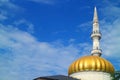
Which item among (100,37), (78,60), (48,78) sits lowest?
(48,78)

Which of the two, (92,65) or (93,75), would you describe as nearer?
(93,75)

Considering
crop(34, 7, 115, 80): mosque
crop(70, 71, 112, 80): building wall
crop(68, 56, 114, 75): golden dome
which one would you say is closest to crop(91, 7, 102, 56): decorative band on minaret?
crop(34, 7, 115, 80): mosque

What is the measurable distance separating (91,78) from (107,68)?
167 inches

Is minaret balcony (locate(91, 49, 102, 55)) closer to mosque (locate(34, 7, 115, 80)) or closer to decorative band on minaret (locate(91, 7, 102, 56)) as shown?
decorative band on minaret (locate(91, 7, 102, 56))

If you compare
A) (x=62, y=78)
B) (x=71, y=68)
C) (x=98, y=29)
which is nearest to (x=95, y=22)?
(x=98, y=29)

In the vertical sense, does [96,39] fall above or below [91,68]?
above

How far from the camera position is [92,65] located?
7169 cm

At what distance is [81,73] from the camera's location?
236 feet

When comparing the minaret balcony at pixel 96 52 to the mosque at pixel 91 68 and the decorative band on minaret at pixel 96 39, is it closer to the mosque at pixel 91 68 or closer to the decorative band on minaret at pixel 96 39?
the decorative band on minaret at pixel 96 39

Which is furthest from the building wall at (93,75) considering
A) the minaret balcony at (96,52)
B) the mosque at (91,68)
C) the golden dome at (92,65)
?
the minaret balcony at (96,52)

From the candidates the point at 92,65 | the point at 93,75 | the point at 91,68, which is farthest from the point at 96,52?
the point at 93,75

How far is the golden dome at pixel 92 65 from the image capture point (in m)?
71.7

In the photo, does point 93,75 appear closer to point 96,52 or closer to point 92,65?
point 92,65

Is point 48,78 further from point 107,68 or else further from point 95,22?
point 95,22
